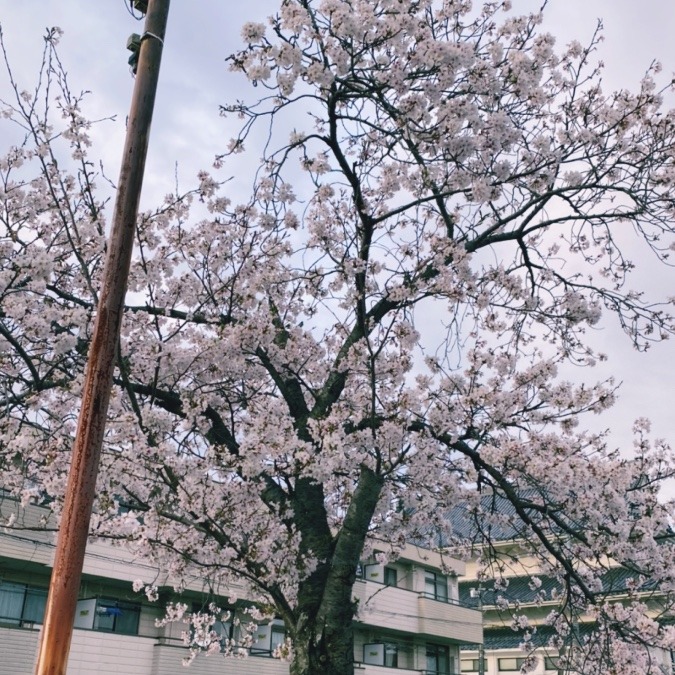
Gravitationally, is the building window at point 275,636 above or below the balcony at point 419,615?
below

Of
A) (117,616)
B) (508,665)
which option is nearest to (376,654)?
(117,616)

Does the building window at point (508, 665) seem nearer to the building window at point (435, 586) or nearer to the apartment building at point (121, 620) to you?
the building window at point (435, 586)

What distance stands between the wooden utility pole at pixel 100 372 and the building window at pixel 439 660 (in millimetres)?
27723

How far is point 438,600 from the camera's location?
92.0 feet

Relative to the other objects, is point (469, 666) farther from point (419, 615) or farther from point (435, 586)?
point (419, 615)

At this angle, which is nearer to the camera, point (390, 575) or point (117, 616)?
point (117, 616)

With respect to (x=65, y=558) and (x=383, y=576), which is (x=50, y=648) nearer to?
(x=65, y=558)

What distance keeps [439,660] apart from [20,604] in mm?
17825

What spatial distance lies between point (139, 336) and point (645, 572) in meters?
6.62

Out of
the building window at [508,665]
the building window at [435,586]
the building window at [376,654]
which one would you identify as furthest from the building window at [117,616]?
the building window at [508,665]

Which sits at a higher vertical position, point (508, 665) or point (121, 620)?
point (121, 620)

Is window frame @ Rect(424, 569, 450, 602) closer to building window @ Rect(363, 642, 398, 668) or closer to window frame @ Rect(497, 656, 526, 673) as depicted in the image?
building window @ Rect(363, 642, 398, 668)

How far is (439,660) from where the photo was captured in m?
29.0

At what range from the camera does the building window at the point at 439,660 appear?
28484mm
